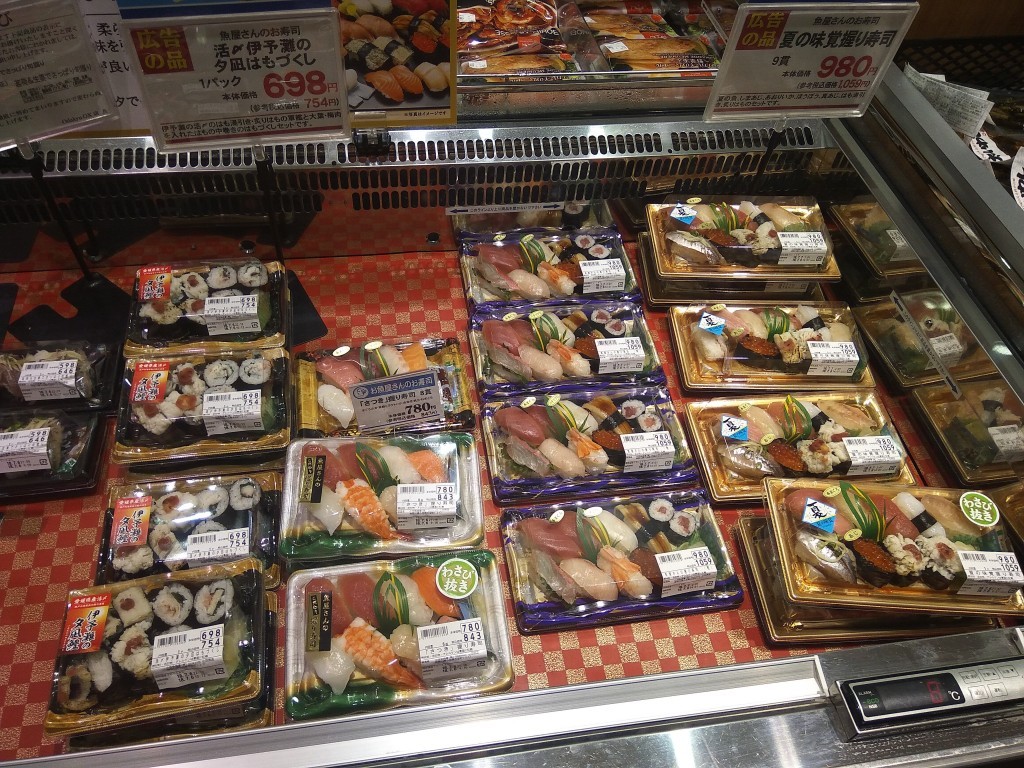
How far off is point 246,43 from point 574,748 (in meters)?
2.01

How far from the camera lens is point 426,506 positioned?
7.48 feet

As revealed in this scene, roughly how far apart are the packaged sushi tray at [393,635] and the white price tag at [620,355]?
91 centimetres

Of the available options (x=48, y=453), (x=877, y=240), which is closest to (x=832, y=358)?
(x=877, y=240)

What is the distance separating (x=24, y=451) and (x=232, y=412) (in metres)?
0.64

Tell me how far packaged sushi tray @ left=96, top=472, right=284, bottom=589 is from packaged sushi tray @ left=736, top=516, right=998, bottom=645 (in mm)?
1543

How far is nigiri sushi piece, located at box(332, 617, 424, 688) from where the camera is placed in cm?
204

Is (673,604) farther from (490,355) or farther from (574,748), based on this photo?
(490,355)

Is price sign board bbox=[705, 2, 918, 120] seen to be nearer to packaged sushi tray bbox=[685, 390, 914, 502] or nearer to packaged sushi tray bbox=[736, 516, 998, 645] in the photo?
packaged sushi tray bbox=[685, 390, 914, 502]

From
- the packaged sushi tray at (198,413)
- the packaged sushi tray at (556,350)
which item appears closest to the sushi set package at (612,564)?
the packaged sushi tray at (556,350)

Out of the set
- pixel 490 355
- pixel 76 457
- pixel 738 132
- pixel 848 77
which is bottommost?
pixel 76 457

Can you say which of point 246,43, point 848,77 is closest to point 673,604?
point 848,77

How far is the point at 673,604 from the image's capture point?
2.29 meters

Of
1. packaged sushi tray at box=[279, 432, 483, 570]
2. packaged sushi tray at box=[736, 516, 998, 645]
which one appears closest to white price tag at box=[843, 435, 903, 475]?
packaged sushi tray at box=[736, 516, 998, 645]

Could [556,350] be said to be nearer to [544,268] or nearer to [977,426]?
[544,268]
